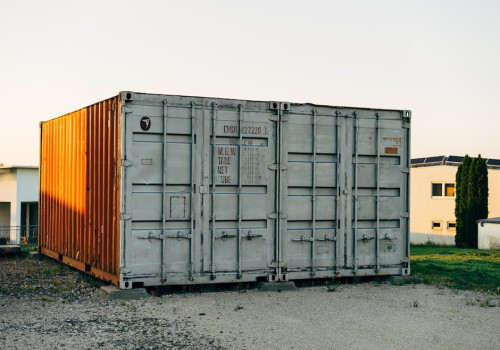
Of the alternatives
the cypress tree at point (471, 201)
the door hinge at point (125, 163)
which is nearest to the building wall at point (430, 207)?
the cypress tree at point (471, 201)

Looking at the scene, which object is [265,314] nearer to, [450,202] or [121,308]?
[121,308]

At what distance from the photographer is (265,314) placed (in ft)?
32.5

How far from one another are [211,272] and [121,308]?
2052 mm

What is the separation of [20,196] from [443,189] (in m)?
26.1

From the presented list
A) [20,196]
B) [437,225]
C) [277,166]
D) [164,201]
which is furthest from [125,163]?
[437,225]

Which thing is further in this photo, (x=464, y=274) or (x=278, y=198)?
(x=464, y=274)

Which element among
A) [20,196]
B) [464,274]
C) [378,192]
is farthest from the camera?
[20,196]

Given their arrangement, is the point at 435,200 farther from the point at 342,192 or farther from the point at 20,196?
the point at 342,192

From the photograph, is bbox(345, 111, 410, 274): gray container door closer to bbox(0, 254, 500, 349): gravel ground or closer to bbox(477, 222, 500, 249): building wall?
bbox(0, 254, 500, 349): gravel ground

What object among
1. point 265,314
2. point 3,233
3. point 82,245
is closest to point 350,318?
point 265,314

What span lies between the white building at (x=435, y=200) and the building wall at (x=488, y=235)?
6421mm

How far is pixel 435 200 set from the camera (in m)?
39.4

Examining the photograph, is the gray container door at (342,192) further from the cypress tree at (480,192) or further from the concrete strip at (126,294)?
the cypress tree at (480,192)

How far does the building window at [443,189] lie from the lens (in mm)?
39094
